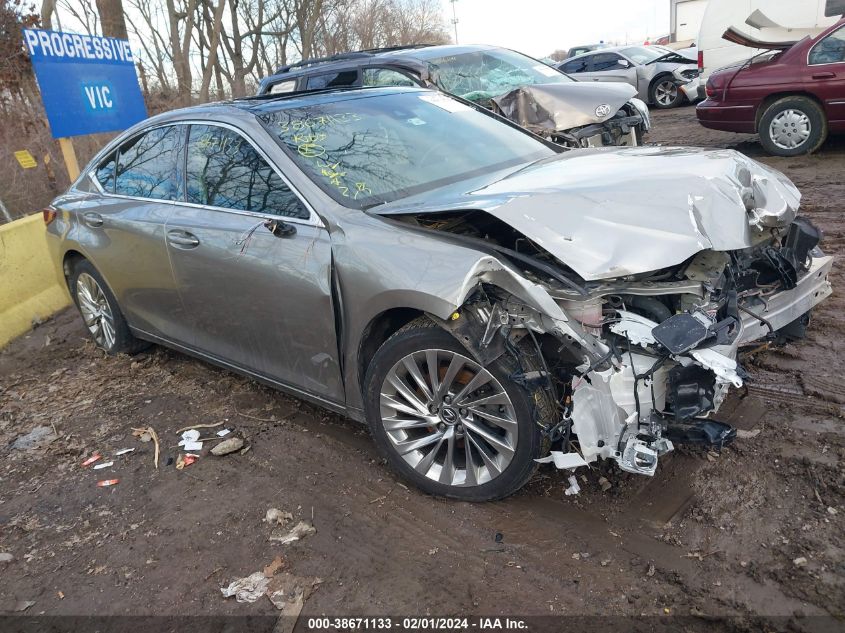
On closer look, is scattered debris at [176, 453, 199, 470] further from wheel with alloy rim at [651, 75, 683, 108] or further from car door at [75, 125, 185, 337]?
wheel with alloy rim at [651, 75, 683, 108]

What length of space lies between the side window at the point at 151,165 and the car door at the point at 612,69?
13.1 meters

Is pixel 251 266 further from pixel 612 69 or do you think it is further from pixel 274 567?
pixel 612 69

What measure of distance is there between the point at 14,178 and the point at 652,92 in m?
13.4

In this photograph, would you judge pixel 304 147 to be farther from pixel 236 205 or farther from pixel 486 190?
pixel 486 190

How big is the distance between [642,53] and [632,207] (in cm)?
1584

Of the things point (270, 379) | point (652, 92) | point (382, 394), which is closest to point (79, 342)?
point (270, 379)

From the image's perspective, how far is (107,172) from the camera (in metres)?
4.77

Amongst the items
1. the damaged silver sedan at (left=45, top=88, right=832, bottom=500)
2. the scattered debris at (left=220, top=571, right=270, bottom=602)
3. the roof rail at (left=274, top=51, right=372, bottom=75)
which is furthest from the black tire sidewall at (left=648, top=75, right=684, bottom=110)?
the scattered debris at (left=220, top=571, right=270, bottom=602)

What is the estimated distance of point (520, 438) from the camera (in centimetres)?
273

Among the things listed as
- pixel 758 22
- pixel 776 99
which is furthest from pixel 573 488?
pixel 758 22

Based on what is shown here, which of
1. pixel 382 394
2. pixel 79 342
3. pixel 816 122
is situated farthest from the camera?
pixel 816 122

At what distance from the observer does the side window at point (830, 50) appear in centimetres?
803

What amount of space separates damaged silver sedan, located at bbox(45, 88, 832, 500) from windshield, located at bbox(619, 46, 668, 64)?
13952 mm

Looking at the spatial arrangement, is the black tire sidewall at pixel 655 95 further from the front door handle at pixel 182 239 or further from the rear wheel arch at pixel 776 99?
the front door handle at pixel 182 239
